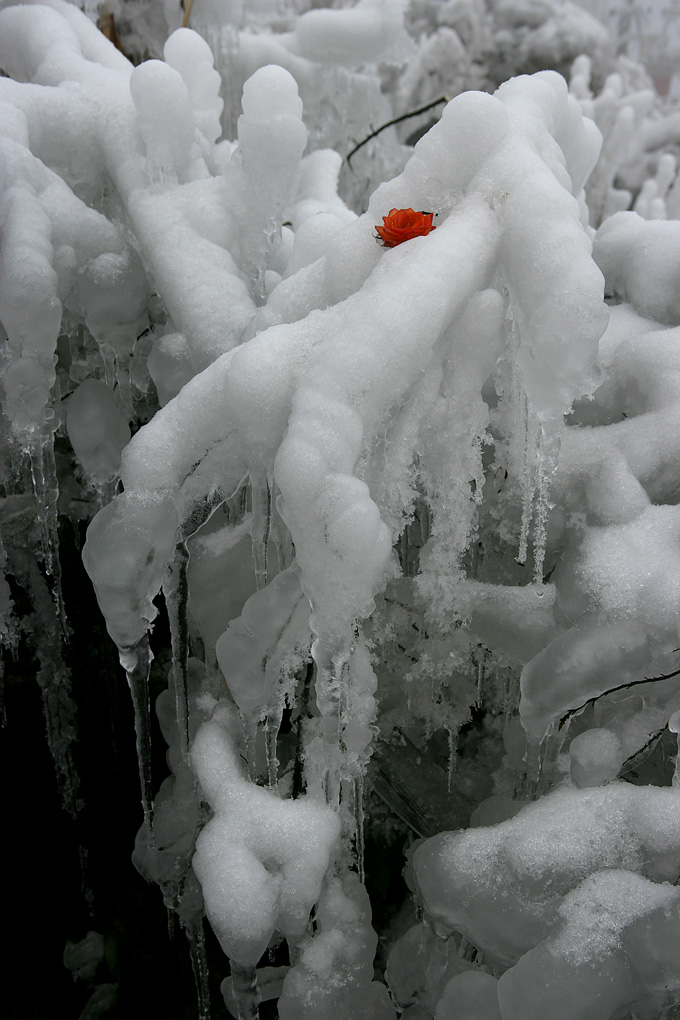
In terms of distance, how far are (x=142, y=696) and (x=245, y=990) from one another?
58cm

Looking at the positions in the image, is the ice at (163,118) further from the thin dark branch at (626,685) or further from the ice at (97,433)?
the thin dark branch at (626,685)

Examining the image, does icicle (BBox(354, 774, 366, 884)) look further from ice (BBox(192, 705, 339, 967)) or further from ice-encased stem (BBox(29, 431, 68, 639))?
ice-encased stem (BBox(29, 431, 68, 639))

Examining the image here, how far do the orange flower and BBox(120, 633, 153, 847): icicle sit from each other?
2.95 ft

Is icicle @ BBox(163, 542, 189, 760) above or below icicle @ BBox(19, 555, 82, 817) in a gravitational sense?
above

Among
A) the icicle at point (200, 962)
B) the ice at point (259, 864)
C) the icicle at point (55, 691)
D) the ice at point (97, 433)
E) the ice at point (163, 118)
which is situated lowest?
the icicle at point (200, 962)

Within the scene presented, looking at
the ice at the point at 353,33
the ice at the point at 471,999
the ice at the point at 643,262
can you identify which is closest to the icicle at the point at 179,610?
the ice at the point at 471,999

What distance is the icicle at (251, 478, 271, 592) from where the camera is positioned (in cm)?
134

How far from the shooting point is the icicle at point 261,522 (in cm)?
134

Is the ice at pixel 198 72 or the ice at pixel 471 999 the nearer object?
the ice at pixel 471 999

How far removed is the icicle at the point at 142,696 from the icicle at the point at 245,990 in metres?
0.51

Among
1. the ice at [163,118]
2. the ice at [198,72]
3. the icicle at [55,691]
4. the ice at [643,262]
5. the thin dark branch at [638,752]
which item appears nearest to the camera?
the thin dark branch at [638,752]

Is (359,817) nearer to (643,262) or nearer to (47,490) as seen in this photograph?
(47,490)

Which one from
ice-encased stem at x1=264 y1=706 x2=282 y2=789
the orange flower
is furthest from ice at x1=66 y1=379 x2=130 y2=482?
the orange flower

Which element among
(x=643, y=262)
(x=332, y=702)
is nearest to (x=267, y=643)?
(x=332, y=702)
